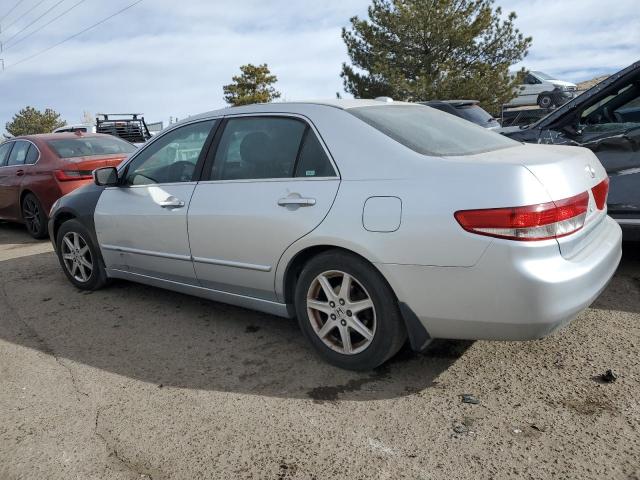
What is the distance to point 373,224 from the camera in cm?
272

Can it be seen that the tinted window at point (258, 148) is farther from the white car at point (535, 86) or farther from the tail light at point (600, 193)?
the white car at point (535, 86)

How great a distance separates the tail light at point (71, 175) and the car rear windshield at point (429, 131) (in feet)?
17.7

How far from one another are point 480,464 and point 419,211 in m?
1.15

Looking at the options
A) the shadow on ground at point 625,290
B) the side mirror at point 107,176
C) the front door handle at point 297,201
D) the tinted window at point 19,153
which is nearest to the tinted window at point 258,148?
the front door handle at point 297,201

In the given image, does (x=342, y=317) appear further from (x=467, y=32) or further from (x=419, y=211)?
(x=467, y=32)

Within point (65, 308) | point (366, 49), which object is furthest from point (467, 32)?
point (65, 308)

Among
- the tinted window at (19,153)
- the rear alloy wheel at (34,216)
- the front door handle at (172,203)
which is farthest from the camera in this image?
the tinted window at (19,153)

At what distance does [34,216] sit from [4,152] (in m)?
1.73

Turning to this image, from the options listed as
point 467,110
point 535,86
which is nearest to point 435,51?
point 535,86

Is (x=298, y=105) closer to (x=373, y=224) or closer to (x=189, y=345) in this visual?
(x=373, y=224)

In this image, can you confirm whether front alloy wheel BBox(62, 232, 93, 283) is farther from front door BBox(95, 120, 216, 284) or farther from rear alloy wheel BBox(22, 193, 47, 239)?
rear alloy wheel BBox(22, 193, 47, 239)

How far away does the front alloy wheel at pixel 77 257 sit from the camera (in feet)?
15.9

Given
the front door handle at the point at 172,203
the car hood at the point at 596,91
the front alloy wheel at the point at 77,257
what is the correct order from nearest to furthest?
the front door handle at the point at 172,203 < the car hood at the point at 596,91 < the front alloy wheel at the point at 77,257

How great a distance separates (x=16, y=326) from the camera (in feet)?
13.6
